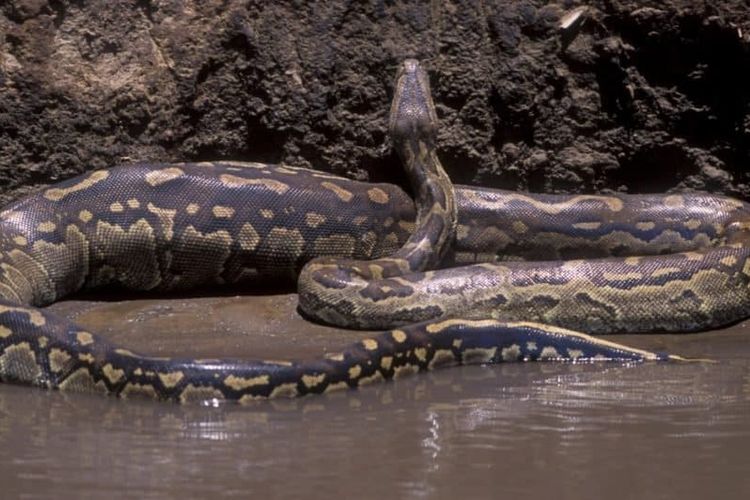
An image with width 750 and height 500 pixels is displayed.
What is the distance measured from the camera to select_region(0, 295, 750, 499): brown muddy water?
21.5 ft

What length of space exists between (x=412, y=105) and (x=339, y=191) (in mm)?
1053

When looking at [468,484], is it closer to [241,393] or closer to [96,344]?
[241,393]

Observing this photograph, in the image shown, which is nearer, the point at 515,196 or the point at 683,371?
the point at 683,371

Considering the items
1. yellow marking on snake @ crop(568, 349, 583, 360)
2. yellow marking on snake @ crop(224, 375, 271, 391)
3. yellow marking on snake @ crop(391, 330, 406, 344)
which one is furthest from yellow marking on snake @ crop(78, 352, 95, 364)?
yellow marking on snake @ crop(568, 349, 583, 360)

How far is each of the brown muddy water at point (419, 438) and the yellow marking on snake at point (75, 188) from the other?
2.06 m

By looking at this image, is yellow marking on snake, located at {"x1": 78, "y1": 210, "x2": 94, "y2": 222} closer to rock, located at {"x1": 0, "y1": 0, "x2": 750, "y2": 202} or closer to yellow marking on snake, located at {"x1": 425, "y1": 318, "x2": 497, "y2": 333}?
rock, located at {"x1": 0, "y1": 0, "x2": 750, "y2": 202}

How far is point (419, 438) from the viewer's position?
295 inches

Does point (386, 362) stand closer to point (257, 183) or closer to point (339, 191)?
point (339, 191)

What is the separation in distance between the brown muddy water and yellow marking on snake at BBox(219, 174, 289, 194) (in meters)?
2.08

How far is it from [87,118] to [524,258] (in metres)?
4.39

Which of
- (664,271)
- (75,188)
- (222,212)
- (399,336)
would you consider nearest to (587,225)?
(664,271)

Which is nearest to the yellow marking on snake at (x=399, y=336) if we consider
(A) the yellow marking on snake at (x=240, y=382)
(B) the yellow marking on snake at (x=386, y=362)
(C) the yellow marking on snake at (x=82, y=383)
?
(B) the yellow marking on snake at (x=386, y=362)

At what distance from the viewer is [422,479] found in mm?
6625

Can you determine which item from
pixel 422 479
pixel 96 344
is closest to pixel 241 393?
pixel 96 344
